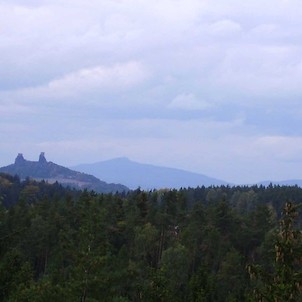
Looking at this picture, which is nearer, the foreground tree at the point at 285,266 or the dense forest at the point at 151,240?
the foreground tree at the point at 285,266

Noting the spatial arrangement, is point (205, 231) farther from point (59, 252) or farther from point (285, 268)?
point (285, 268)

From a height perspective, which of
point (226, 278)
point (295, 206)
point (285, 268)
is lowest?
point (226, 278)

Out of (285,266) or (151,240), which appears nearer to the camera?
(285,266)

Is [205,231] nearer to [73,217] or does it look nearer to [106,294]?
[73,217]

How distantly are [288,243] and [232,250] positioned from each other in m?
51.9

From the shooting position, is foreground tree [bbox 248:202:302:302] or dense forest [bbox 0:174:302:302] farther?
dense forest [bbox 0:174:302:302]

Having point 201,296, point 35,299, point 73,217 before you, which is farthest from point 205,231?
point 35,299

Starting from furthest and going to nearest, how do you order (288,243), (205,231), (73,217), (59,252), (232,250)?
(73,217) < (205,231) < (232,250) < (59,252) < (288,243)

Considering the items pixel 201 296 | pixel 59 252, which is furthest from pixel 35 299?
pixel 59 252

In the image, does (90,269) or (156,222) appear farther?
(156,222)

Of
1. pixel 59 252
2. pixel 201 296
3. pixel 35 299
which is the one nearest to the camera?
pixel 35 299

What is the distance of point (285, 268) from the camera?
17359 mm

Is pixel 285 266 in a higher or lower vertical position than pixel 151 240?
higher

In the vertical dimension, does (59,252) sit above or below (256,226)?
below
